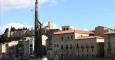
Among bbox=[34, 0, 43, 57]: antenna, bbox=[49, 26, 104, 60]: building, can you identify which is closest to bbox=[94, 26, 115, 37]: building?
bbox=[49, 26, 104, 60]: building

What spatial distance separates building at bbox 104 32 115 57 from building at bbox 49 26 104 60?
216 cm

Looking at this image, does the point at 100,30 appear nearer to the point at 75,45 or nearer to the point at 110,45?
the point at 75,45

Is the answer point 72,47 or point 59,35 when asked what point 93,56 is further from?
point 59,35

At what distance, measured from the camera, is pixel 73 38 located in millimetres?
56406

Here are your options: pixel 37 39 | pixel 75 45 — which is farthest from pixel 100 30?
pixel 37 39

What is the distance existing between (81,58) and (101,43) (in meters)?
3.95

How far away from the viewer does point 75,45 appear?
55.9 m

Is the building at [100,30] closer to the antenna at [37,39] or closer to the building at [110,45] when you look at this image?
the building at [110,45]

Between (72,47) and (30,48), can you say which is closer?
(72,47)

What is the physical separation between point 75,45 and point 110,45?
8.74 metres

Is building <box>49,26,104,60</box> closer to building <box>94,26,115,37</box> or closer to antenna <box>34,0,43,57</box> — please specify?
building <box>94,26,115,37</box>

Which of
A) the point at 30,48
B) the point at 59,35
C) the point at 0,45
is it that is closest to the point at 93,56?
the point at 59,35

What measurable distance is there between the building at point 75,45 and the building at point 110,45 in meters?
2.16

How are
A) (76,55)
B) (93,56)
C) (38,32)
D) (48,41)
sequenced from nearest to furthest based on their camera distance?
(38,32) < (93,56) < (76,55) < (48,41)
